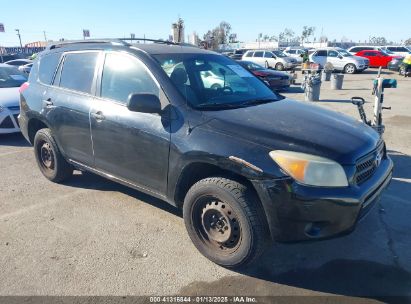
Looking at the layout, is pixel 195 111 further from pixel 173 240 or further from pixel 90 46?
pixel 90 46

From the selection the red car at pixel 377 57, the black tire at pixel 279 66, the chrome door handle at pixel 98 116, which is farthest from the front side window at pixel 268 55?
the chrome door handle at pixel 98 116

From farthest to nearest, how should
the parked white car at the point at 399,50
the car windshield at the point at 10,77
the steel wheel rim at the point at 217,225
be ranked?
the parked white car at the point at 399,50
the car windshield at the point at 10,77
the steel wheel rim at the point at 217,225

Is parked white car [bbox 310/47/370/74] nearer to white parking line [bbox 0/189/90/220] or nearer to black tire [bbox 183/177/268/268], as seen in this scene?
white parking line [bbox 0/189/90/220]

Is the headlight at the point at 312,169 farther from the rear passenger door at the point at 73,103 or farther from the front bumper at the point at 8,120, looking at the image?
the front bumper at the point at 8,120

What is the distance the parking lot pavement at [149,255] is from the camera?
2.84m

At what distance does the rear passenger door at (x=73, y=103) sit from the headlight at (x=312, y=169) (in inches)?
92.5

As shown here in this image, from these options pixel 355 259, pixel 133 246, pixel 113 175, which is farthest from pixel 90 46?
pixel 355 259

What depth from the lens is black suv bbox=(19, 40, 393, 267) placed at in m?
2.66

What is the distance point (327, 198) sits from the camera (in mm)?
2586

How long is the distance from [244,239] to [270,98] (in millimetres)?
1752

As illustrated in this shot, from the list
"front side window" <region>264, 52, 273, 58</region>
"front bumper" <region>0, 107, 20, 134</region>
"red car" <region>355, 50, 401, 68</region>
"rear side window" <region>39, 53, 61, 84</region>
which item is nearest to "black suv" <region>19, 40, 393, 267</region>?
"rear side window" <region>39, 53, 61, 84</region>

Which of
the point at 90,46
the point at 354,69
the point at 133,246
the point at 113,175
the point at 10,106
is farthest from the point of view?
the point at 354,69

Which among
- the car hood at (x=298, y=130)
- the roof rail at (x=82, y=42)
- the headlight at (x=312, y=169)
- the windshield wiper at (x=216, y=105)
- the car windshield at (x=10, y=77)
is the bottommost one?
the car windshield at (x=10, y=77)

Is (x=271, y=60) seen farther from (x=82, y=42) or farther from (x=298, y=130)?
(x=298, y=130)
